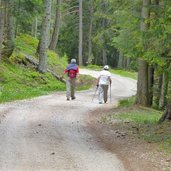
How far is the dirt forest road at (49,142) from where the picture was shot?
30.1ft

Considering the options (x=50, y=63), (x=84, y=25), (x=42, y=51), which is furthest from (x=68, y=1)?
(x=42, y=51)

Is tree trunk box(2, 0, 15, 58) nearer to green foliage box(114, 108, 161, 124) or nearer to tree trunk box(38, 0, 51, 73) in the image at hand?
tree trunk box(38, 0, 51, 73)

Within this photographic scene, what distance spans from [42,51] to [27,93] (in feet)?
21.7

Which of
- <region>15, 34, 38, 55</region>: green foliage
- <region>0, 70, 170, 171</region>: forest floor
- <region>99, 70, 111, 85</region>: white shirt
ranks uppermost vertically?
<region>15, 34, 38, 55</region>: green foliage

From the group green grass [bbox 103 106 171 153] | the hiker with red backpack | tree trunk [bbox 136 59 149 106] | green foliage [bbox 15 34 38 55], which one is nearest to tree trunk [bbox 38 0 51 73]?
green foliage [bbox 15 34 38 55]

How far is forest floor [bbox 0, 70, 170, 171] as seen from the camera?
9297 mm

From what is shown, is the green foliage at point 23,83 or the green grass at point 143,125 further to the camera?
the green foliage at point 23,83

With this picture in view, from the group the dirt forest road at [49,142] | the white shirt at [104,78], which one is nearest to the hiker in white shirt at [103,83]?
the white shirt at [104,78]

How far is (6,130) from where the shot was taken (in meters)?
12.8

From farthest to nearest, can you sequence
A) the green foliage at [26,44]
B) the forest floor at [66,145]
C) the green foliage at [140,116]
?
the green foliage at [26,44]
the green foliage at [140,116]
the forest floor at [66,145]

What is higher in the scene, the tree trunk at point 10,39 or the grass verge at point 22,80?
the tree trunk at point 10,39

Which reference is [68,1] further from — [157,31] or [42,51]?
[157,31]

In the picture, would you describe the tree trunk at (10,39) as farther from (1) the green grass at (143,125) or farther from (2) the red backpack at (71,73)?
(1) the green grass at (143,125)

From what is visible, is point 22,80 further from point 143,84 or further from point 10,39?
point 143,84
